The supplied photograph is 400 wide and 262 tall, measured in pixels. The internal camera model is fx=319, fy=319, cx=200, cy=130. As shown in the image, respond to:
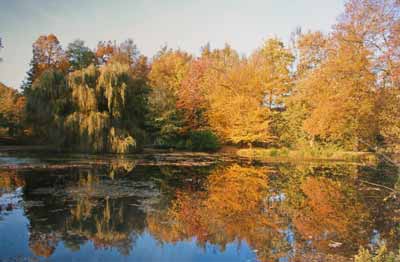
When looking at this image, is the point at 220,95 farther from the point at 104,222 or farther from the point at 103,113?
the point at 104,222

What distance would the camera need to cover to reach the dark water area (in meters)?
6.15

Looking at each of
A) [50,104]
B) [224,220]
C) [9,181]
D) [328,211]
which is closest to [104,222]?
[224,220]

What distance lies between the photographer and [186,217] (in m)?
8.37

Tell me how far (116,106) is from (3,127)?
16219mm

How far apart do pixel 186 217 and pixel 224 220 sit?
100 cm

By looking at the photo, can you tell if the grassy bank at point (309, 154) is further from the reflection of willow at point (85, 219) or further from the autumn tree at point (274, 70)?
the reflection of willow at point (85, 219)

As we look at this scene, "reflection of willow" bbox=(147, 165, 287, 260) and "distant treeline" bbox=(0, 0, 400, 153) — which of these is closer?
"reflection of willow" bbox=(147, 165, 287, 260)

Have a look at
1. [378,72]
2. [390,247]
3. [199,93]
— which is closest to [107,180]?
[390,247]

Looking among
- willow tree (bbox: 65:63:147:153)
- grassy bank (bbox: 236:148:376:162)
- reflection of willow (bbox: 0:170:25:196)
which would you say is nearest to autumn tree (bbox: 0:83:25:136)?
willow tree (bbox: 65:63:147:153)

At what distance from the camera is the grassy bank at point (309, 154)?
962 inches

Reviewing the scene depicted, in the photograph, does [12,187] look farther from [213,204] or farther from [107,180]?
[213,204]

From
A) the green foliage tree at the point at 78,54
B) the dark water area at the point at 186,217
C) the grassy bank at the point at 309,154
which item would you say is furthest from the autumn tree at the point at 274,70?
the green foliage tree at the point at 78,54

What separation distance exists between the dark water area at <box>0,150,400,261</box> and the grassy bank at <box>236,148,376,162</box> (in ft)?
34.9

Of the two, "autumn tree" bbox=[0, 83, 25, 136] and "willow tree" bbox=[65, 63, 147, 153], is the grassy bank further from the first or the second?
"autumn tree" bbox=[0, 83, 25, 136]
